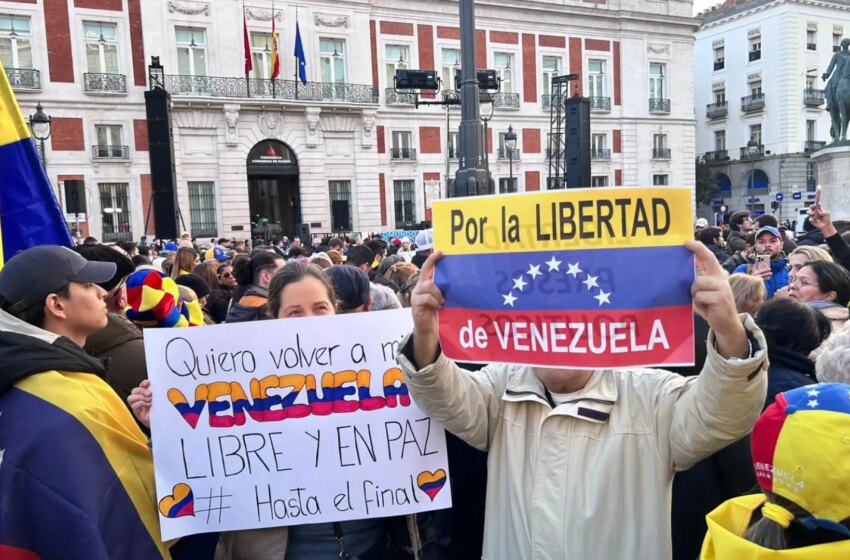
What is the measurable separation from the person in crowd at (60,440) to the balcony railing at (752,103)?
51.0 m

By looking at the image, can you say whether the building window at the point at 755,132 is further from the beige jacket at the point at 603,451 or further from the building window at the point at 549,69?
the beige jacket at the point at 603,451

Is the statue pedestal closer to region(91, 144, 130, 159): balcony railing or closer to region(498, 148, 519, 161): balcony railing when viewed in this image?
region(498, 148, 519, 161): balcony railing

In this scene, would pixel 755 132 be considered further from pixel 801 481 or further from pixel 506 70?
pixel 801 481

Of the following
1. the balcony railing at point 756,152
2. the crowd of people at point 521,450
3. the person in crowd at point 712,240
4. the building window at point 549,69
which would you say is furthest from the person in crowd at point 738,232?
the balcony railing at point 756,152

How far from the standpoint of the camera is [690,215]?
1853 mm

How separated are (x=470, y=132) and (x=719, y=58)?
47.4 meters

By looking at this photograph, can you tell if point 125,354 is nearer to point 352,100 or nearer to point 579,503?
point 579,503

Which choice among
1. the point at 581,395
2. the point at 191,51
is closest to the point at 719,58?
the point at 191,51

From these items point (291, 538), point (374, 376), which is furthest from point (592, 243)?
point (291, 538)

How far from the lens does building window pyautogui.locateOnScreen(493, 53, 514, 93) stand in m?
33.7

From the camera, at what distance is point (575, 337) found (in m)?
1.95

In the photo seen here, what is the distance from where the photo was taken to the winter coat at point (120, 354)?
262 cm

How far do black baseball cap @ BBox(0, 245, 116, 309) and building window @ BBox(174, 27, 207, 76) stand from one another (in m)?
27.2

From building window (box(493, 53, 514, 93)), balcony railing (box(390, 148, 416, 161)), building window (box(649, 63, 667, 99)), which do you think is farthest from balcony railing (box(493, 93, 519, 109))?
building window (box(649, 63, 667, 99))
